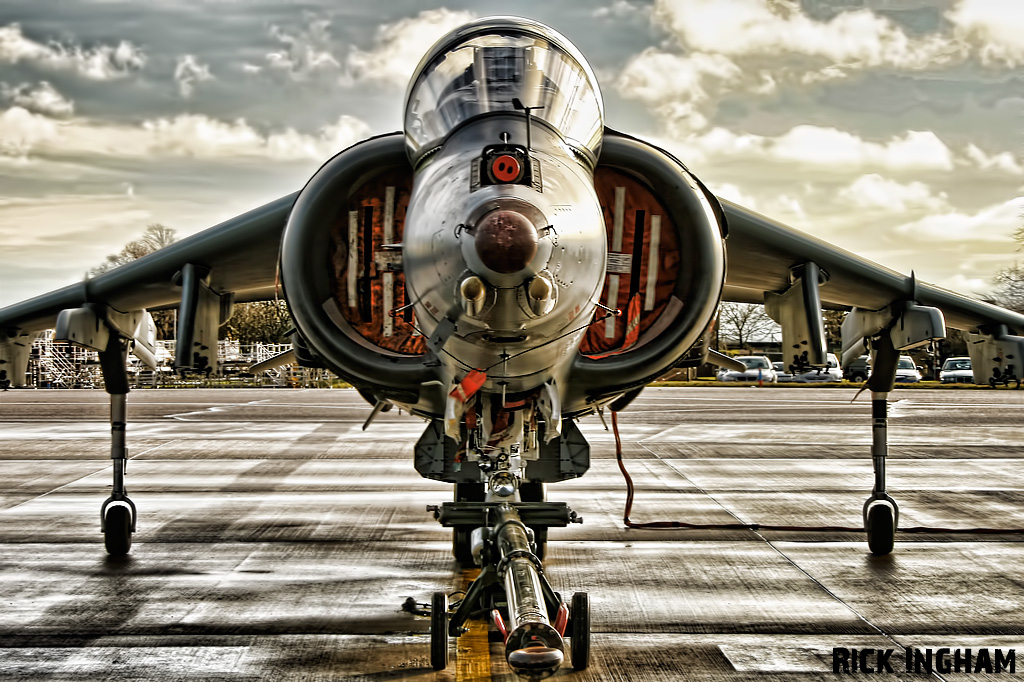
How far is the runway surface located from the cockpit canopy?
3173 millimetres

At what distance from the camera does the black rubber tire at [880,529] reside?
9516 millimetres

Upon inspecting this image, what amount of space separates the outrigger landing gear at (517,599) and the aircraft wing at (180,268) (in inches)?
106

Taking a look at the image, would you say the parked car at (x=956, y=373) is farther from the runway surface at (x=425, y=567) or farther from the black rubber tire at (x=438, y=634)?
the black rubber tire at (x=438, y=634)

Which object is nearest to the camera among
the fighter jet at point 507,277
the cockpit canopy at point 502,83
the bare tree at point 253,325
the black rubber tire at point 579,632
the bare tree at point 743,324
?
the fighter jet at point 507,277

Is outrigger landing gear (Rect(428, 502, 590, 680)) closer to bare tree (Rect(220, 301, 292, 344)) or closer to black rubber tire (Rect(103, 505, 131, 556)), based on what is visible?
black rubber tire (Rect(103, 505, 131, 556))

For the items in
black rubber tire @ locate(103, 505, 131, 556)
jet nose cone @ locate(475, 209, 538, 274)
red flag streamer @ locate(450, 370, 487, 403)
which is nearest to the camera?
jet nose cone @ locate(475, 209, 538, 274)

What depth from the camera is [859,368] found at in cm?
945

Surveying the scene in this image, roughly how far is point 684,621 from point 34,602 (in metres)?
5.02

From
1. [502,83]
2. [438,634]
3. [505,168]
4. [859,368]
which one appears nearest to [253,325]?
[859,368]

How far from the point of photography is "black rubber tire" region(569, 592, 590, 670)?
5691 millimetres

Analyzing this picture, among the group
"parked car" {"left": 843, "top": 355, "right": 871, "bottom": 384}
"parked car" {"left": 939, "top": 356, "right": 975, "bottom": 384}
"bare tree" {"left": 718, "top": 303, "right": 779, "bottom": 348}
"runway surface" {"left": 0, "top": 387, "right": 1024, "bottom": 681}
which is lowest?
"runway surface" {"left": 0, "top": 387, "right": 1024, "bottom": 681}

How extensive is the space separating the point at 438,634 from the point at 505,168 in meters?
2.91

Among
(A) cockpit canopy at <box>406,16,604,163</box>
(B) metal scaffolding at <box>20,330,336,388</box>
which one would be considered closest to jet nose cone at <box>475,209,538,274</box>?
(A) cockpit canopy at <box>406,16,604,163</box>

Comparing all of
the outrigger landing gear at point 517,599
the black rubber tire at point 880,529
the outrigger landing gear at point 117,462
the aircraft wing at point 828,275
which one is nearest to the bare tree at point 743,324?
the black rubber tire at point 880,529
